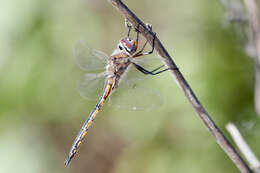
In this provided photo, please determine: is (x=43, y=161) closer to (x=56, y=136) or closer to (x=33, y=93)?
(x=56, y=136)

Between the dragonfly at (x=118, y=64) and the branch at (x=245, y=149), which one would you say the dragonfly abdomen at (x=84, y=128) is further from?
the branch at (x=245, y=149)

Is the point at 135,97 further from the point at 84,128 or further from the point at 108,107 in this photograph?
the point at 108,107

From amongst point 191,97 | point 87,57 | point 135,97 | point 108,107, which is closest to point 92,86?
point 87,57

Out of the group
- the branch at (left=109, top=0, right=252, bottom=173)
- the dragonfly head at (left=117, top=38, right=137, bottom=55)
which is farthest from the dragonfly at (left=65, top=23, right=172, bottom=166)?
the branch at (left=109, top=0, right=252, bottom=173)

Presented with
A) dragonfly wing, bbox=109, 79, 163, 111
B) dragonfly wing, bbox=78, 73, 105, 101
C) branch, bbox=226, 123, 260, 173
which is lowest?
branch, bbox=226, 123, 260, 173

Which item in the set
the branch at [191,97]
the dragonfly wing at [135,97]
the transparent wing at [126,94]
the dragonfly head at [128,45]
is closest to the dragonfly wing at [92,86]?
the transparent wing at [126,94]

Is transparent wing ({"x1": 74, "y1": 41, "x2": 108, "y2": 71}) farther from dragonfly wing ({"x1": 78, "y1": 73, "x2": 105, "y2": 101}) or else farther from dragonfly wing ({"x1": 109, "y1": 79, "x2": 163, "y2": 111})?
dragonfly wing ({"x1": 109, "y1": 79, "x2": 163, "y2": 111})
